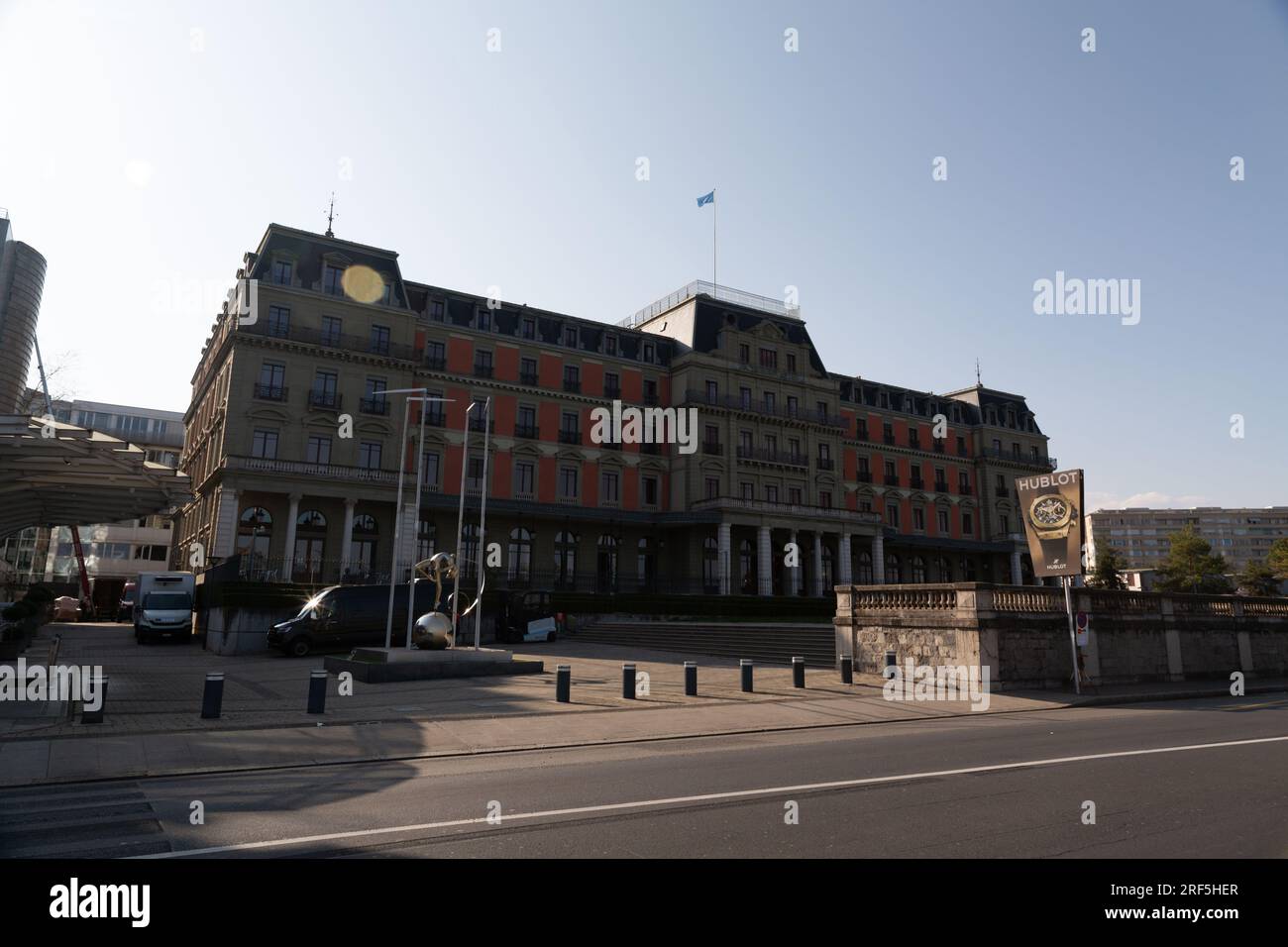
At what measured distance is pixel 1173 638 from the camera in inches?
982

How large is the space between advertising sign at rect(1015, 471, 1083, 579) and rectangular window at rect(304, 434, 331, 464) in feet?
111

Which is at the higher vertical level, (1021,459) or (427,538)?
(1021,459)

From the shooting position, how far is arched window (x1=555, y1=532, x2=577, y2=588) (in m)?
48.1

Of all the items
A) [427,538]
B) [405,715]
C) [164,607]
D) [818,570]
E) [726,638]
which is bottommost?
[405,715]

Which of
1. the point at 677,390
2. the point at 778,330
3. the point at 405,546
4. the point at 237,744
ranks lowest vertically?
the point at 237,744

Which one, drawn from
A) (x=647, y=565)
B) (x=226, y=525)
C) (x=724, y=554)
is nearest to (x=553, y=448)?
(x=647, y=565)

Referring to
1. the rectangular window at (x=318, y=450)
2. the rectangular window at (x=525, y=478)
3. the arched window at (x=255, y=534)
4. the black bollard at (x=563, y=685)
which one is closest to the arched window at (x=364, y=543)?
the rectangular window at (x=318, y=450)

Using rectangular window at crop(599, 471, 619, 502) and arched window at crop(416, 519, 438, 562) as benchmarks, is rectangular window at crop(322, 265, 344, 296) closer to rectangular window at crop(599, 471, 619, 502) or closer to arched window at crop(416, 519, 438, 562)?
arched window at crop(416, 519, 438, 562)

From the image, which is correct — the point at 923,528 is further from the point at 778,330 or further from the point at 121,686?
the point at 121,686

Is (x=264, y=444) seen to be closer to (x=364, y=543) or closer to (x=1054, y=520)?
(x=364, y=543)

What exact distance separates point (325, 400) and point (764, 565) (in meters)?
27.7

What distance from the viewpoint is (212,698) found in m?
13.9
